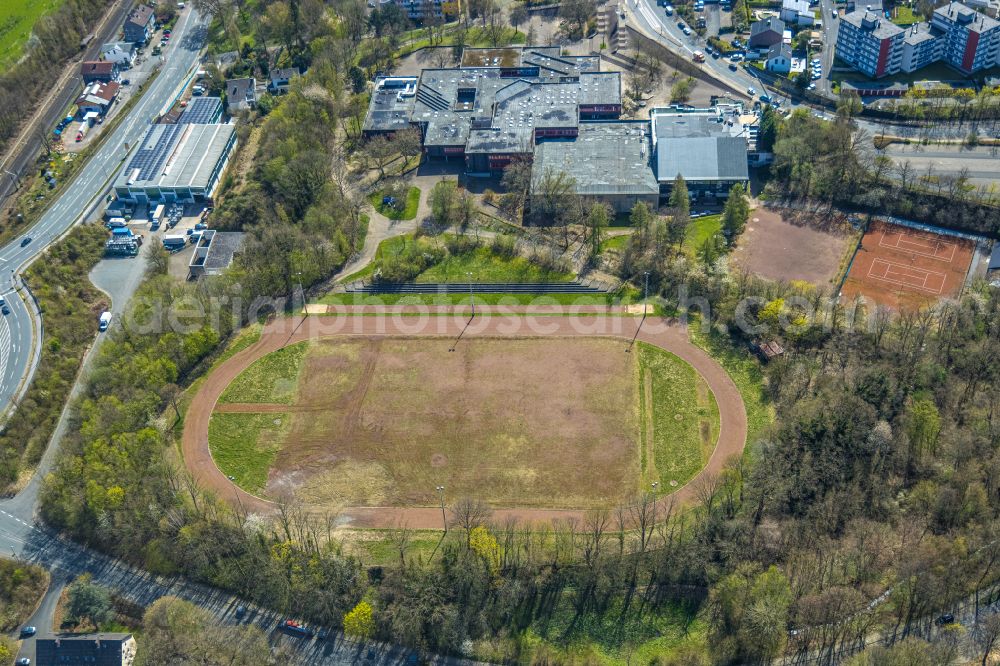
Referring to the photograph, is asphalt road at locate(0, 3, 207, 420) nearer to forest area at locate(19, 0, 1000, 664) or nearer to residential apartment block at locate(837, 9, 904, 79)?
forest area at locate(19, 0, 1000, 664)

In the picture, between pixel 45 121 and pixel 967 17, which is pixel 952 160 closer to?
pixel 967 17

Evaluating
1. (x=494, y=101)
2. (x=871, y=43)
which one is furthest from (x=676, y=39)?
(x=494, y=101)

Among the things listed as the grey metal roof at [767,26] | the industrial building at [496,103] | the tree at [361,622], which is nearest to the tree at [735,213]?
the industrial building at [496,103]

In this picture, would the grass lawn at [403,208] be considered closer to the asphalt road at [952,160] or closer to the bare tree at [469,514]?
the bare tree at [469,514]

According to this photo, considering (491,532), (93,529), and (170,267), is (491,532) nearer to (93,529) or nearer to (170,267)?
(93,529)

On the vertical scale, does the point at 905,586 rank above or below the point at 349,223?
below

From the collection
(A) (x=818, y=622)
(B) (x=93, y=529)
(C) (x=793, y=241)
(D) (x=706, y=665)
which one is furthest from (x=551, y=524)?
(C) (x=793, y=241)
